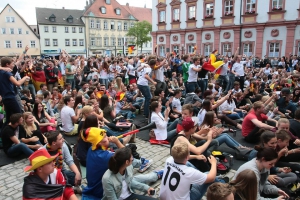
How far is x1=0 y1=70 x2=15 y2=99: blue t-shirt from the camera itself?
5938mm

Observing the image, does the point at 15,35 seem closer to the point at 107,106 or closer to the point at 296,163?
the point at 107,106

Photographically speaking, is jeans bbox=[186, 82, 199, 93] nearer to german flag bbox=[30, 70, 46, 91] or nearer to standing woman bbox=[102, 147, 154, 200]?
german flag bbox=[30, 70, 46, 91]

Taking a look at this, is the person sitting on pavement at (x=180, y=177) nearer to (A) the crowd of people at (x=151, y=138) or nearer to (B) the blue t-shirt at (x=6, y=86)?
(A) the crowd of people at (x=151, y=138)

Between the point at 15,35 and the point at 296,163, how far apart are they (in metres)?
54.3

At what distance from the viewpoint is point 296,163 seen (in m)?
4.78

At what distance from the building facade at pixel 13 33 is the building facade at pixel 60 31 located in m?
2.44

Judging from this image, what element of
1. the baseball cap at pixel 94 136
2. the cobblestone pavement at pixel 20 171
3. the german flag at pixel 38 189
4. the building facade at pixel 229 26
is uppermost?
the building facade at pixel 229 26

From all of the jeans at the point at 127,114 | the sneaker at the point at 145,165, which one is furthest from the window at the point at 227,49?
the sneaker at the point at 145,165

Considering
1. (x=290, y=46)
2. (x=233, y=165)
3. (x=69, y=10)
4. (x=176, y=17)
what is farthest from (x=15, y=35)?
(x=233, y=165)

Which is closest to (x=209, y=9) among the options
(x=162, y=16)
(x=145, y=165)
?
(x=162, y=16)

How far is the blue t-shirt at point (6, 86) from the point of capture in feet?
19.5

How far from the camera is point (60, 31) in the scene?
52438 mm

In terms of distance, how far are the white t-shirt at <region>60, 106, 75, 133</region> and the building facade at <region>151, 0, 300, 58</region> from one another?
52.0ft

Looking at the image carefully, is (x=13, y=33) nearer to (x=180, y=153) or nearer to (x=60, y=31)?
(x=60, y=31)
